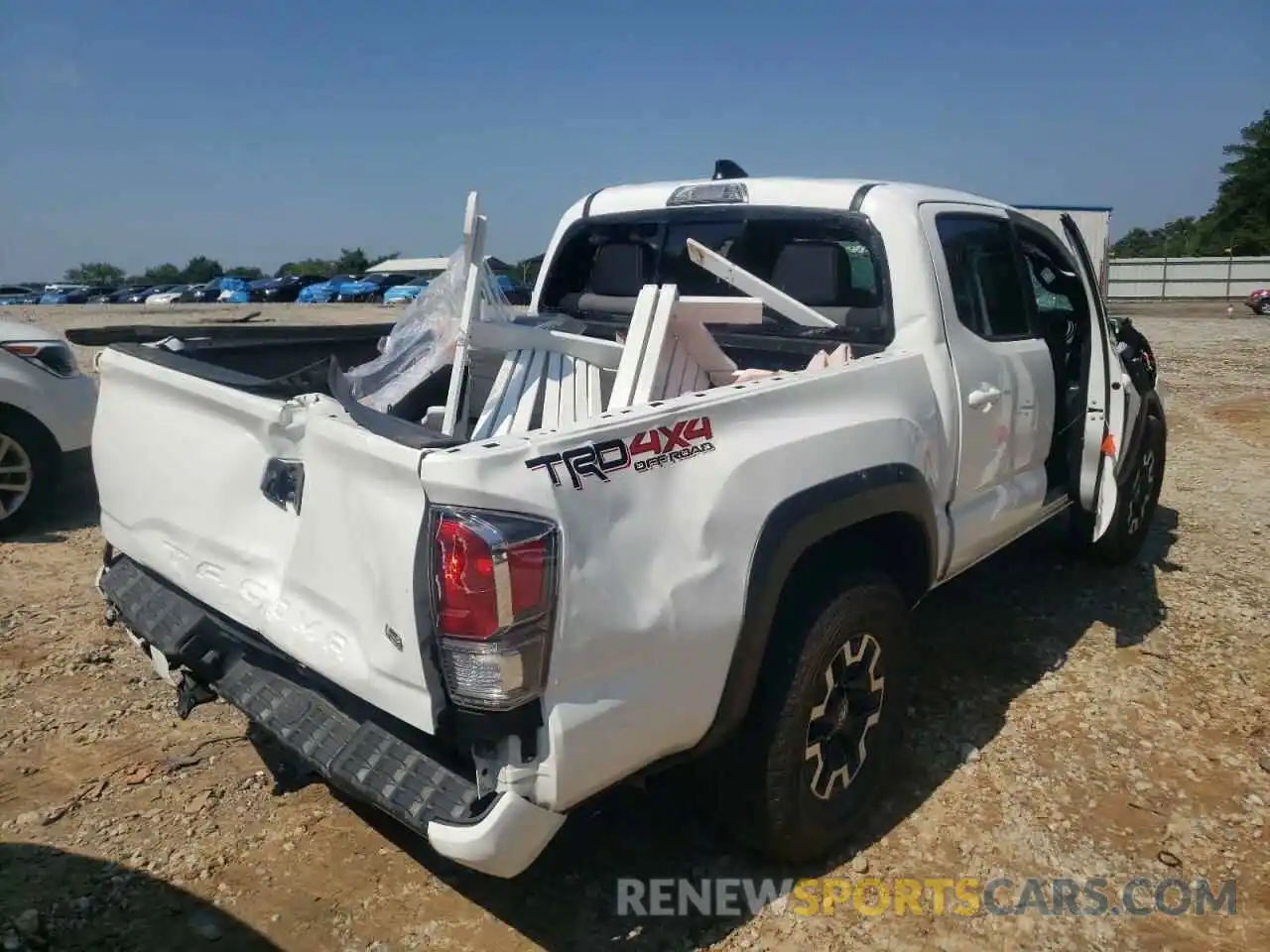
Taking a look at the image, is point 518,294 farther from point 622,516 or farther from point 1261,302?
point 1261,302

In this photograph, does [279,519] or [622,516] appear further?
[279,519]

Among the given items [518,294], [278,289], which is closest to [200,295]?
[278,289]

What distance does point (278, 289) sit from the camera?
42.3 meters

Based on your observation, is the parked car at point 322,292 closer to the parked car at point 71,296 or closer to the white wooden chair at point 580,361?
the parked car at point 71,296

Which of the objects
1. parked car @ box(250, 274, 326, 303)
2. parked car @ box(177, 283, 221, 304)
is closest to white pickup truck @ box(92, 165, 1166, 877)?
parked car @ box(250, 274, 326, 303)

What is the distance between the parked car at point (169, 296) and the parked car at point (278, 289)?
3.14m

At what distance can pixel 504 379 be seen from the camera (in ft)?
10.5

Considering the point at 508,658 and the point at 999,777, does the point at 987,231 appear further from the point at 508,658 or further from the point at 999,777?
the point at 508,658

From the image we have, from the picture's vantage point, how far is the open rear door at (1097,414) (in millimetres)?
4367

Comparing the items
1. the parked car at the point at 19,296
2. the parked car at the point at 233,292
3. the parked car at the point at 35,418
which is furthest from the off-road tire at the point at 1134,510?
the parked car at the point at 19,296

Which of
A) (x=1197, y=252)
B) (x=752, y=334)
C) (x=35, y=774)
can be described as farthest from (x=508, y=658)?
(x=1197, y=252)

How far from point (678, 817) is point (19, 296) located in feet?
163

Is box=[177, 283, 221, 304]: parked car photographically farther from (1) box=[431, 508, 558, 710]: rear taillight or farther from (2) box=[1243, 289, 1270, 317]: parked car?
(1) box=[431, 508, 558, 710]: rear taillight

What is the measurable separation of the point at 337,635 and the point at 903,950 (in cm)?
171
